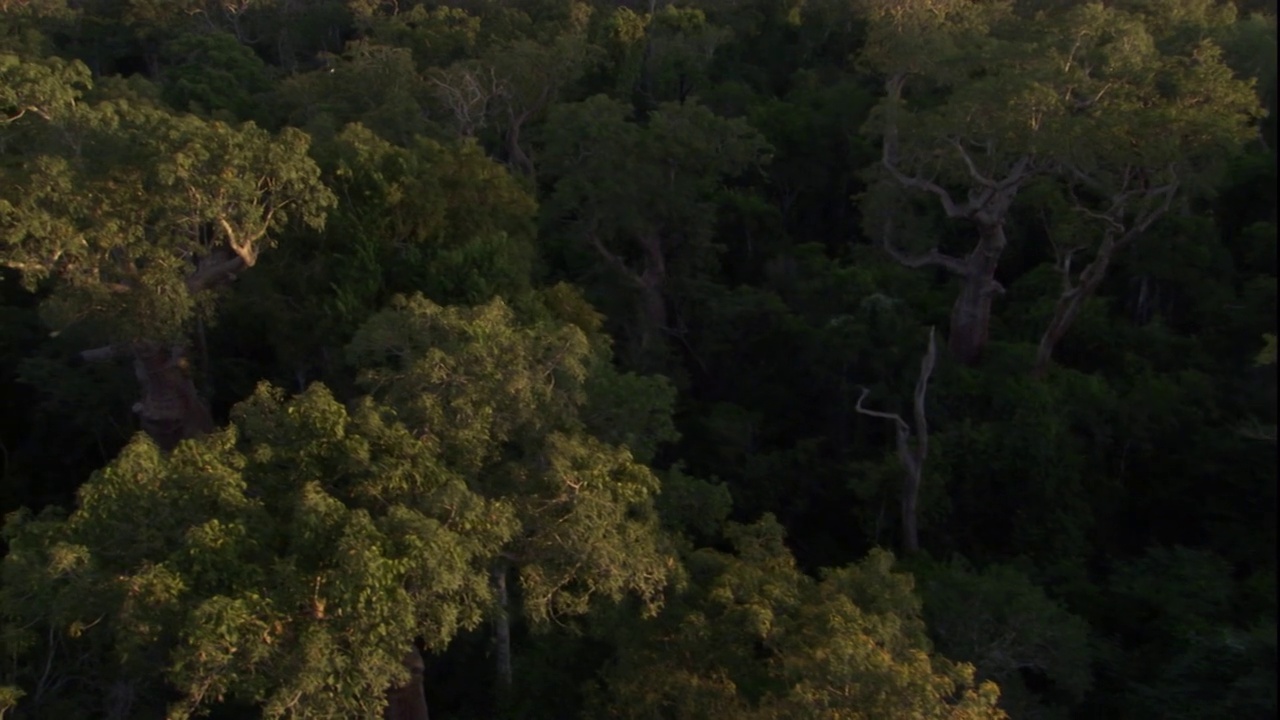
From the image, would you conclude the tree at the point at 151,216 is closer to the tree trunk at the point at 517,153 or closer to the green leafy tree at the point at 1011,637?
the green leafy tree at the point at 1011,637

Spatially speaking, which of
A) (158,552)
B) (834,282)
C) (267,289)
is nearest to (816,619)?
(158,552)

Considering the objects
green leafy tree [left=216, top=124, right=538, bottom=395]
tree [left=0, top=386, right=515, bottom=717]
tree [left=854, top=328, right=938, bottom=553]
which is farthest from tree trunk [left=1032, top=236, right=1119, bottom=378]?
tree [left=0, top=386, right=515, bottom=717]

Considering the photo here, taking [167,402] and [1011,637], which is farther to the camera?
[167,402]

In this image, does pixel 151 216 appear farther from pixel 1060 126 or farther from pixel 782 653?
pixel 1060 126

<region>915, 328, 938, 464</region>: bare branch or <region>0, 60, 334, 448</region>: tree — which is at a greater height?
<region>0, 60, 334, 448</region>: tree

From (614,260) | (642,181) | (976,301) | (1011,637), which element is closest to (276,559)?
(1011,637)

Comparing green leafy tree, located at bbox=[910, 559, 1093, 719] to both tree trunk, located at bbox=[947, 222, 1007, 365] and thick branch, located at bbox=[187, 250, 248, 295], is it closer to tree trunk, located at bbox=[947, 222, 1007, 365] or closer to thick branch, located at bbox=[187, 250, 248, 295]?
tree trunk, located at bbox=[947, 222, 1007, 365]

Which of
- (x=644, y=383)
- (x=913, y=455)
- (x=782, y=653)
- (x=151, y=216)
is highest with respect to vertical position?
(x=151, y=216)
